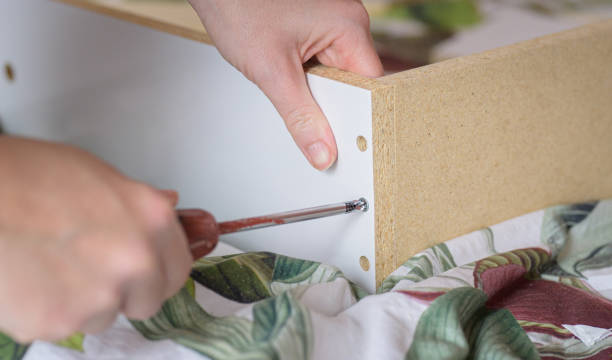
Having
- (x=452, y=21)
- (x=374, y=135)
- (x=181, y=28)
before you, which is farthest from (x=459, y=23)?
(x=374, y=135)

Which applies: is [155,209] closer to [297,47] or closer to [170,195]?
[170,195]

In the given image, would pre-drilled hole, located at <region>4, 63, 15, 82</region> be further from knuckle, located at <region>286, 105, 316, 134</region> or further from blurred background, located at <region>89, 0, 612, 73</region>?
knuckle, located at <region>286, 105, 316, 134</region>

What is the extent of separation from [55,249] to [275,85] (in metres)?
0.23

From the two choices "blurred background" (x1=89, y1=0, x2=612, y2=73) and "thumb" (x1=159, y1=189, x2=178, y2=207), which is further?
"blurred background" (x1=89, y1=0, x2=612, y2=73)

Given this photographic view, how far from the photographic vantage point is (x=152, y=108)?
0.63 meters

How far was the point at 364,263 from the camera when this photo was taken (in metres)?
0.45

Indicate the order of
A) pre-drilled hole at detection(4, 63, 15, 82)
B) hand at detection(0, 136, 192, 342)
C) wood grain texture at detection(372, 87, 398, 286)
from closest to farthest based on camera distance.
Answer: hand at detection(0, 136, 192, 342)
wood grain texture at detection(372, 87, 398, 286)
pre-drilled hole at detection(4, 63, 15, 82)

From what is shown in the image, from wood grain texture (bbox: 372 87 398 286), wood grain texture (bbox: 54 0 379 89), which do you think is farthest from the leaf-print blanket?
wood grain texture (bbox: 54 0 379 89)

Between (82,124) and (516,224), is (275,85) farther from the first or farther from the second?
(82,124)

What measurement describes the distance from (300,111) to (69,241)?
0.21 meters

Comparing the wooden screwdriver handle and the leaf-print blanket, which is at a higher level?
the wooden screwdriver handle

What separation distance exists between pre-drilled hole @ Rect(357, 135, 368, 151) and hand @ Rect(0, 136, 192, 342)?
0.17 metres

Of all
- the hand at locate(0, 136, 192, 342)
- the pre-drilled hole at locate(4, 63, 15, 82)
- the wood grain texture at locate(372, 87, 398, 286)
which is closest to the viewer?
the hand at locate(0, 136, 192, 342)

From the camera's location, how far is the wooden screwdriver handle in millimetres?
312
